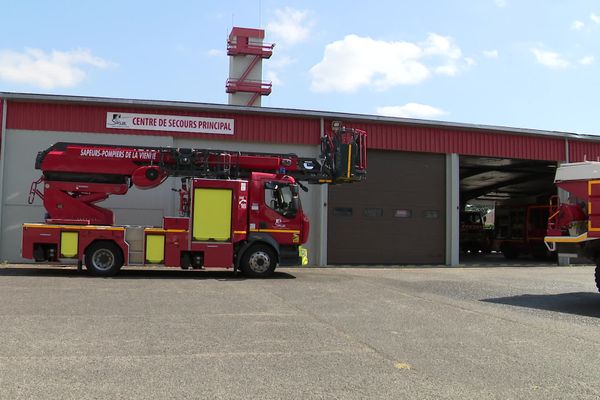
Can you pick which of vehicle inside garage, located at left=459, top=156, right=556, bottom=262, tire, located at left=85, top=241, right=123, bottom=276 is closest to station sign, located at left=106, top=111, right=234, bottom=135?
tire, located at left=85, top=241, right=123, bottom=276

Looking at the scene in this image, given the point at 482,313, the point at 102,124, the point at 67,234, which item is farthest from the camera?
the point at 102,124

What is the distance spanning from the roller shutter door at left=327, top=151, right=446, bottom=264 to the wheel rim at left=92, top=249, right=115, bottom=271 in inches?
350

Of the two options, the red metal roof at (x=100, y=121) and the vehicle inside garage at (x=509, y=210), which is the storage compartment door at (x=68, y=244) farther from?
the vehicle inside garage at (x=509, y=210)

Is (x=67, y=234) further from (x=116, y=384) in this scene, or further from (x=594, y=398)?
(x=594, y=398)

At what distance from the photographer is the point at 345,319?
8477 millimetres

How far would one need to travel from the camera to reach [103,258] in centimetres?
1483

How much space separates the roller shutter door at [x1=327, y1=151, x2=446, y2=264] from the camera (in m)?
21.2

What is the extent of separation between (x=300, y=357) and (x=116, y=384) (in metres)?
2.07

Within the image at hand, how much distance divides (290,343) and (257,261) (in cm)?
829

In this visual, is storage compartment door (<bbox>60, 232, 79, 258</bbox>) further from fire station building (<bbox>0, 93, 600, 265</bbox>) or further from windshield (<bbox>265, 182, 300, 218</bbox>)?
windshield (<bbox>265, 182, 300, 218</bbox>)

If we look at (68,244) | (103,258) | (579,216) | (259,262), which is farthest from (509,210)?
(68,244)

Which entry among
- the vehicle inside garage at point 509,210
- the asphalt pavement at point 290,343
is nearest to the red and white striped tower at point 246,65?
the vehicle inside garage at point 509,210

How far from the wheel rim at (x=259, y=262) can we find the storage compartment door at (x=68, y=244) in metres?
4.85

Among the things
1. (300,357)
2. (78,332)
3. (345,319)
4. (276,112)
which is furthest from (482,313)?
(276,112)
